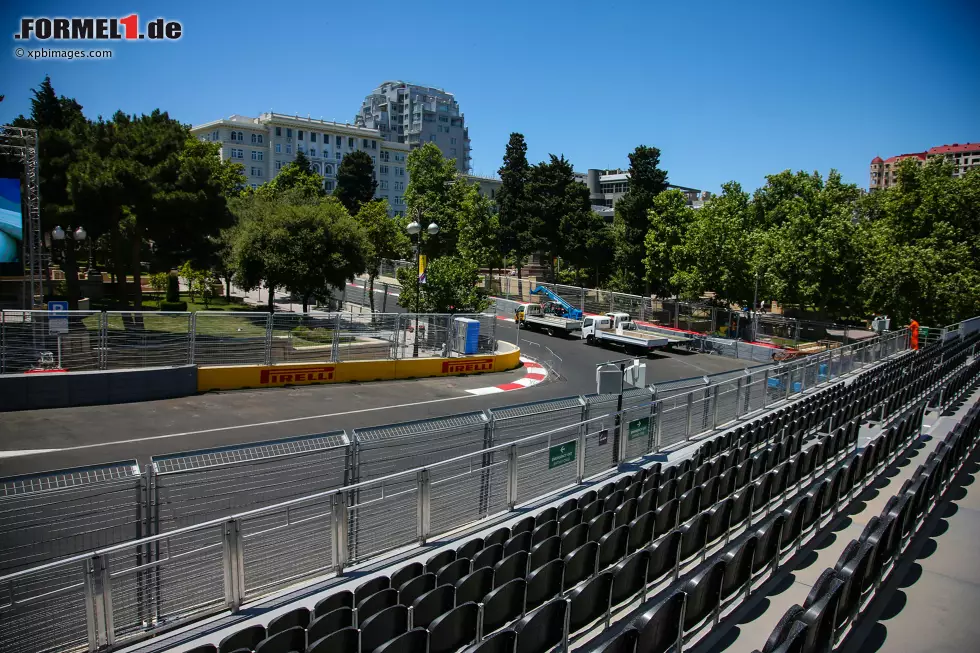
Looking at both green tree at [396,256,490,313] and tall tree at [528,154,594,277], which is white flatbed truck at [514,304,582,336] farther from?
tall tree at [528,154,594,277]

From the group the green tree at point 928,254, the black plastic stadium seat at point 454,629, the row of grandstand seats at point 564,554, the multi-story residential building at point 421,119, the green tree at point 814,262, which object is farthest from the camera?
the multi-story residential building at point 421,119

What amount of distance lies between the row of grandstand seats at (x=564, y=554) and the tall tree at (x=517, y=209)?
4618 centimetres

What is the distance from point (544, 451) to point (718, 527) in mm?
3091

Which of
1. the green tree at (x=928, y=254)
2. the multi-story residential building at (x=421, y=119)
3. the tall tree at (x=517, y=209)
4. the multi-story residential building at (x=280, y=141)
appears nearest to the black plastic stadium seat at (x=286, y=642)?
the green tree at (x=928, y=254)

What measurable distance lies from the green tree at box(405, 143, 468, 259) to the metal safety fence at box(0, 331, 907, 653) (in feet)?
148

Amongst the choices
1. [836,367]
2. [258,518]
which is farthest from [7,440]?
[836,367]

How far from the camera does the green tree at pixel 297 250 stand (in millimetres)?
26766

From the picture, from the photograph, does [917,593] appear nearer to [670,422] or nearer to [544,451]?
[544,451]

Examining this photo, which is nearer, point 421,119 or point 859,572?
point 859,572

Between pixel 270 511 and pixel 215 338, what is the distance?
43.1 feet

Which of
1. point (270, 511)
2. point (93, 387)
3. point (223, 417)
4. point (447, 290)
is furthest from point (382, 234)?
point (270, 511)

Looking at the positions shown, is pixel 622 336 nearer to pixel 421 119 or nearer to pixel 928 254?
pixel 928 254

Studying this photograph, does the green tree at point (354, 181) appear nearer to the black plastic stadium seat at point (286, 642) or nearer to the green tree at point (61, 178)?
the green tree at point (61, 178)

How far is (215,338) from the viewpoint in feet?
60.5
